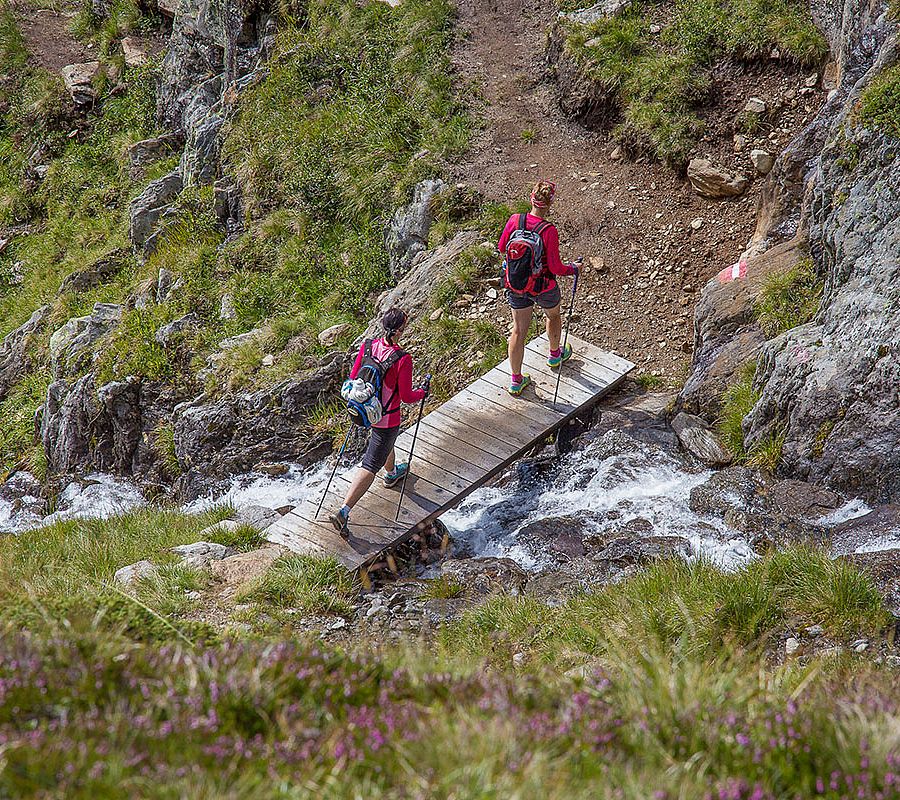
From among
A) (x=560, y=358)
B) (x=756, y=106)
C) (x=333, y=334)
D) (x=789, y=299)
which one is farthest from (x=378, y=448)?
(x=756, y=106)

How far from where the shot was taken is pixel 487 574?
9.02 meters

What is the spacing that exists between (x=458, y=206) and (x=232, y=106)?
303 inches

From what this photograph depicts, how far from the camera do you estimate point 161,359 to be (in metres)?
15.9

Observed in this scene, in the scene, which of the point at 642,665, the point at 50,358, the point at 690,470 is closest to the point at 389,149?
the point at 50,358

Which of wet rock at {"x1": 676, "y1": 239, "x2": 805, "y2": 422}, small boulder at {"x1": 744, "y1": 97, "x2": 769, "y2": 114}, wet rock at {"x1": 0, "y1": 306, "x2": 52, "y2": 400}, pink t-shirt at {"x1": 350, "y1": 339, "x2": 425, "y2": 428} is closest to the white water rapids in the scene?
wet rock at {"x1": 676, "y1": 239, "x2": 805, "y2": 422}

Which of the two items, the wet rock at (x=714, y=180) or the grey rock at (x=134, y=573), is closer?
the grey rock at (x=134, y=573)

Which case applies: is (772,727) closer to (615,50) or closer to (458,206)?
(458,206)

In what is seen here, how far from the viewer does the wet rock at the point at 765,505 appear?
884 centimetres

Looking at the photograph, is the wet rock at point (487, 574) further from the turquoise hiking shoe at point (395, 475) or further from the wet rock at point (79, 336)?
the wet rock at point (79, 336)

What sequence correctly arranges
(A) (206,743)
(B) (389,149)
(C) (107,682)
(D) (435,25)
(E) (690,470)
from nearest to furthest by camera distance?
1. (A) (206,743)
2. (C) (107,682)
3. (E) (690,470)
4. (B) (389,149)
5. (D) (435,25)

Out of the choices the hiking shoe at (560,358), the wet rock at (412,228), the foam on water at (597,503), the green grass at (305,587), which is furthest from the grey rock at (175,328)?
the green grass at (305,587)

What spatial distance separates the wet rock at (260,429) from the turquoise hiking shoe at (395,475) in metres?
3.00

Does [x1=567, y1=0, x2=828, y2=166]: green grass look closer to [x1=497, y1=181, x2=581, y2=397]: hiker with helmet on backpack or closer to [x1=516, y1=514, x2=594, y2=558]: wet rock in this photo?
[x1=497, y1=181, x2=581, y2=397]: hiker with helmet on backpack

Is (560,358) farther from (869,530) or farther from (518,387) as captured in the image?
(869,530)
